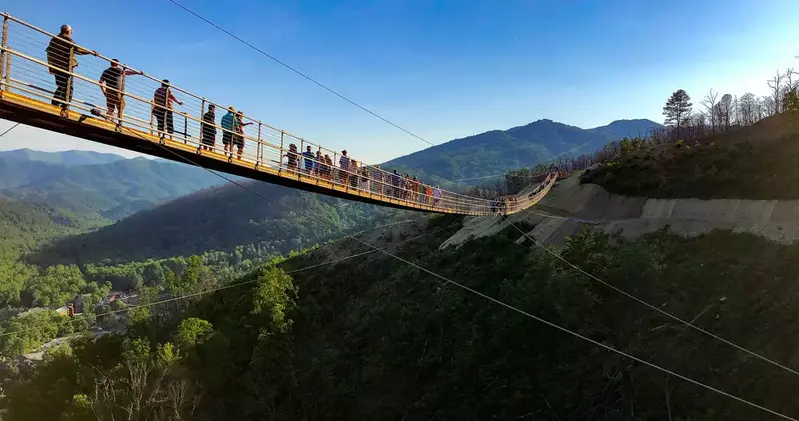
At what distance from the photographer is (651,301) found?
44.8ft

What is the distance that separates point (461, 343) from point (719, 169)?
17.0 meters

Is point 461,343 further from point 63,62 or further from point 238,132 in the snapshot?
point 63,62

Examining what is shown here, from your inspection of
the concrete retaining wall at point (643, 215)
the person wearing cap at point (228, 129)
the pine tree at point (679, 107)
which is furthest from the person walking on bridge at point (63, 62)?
the pine tree at point (679, 107)

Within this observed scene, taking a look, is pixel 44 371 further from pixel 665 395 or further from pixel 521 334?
pixel 665 395

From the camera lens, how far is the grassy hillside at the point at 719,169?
864 inches

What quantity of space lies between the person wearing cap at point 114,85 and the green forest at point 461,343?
12.5 m

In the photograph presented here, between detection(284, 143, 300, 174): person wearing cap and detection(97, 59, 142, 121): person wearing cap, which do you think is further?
detection(284, 143, 300, 174): person wearing cap

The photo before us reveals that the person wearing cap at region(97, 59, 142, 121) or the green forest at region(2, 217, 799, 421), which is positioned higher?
the person wearing cap at region(97, 59, 142, 121)

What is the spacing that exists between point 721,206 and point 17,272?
17541 cm

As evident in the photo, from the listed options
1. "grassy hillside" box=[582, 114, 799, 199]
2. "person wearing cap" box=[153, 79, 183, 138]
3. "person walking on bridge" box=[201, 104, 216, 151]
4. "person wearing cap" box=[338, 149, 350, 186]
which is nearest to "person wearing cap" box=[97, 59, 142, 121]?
"person wearing cap" box=[153, 79, 183, 138]

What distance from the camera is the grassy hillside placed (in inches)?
864

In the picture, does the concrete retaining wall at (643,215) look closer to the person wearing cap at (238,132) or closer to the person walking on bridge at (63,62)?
the person wearing cap at (238,132)

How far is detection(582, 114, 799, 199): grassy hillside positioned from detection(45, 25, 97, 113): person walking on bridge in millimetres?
26129

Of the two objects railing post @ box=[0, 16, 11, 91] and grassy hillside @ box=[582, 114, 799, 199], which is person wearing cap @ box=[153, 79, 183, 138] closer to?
railing post @ box=[0, 16, 11, 91]
